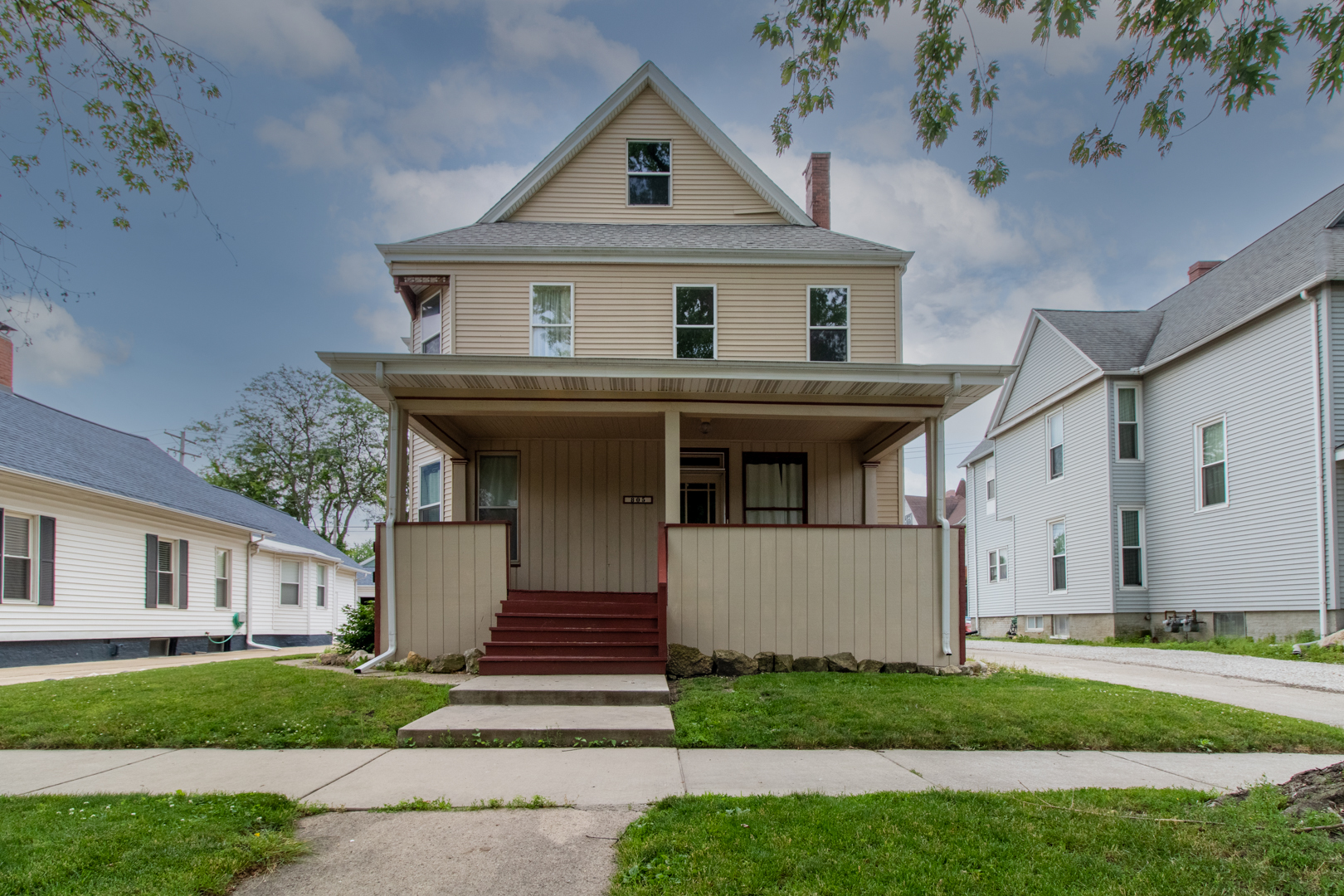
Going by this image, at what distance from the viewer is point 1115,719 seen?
6051 mm

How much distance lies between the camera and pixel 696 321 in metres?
12.4

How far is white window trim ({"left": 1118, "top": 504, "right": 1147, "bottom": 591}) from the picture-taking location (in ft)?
54.0

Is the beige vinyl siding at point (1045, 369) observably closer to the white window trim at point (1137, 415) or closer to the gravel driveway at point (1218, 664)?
the white window trim at point (1137, 415)

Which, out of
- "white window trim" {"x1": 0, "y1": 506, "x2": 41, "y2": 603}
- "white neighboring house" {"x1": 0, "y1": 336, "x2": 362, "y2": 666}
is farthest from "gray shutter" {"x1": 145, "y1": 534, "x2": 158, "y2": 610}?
"white window trim" {"x1": 0, "y1": 506, "x2": 41, "y2": 603}

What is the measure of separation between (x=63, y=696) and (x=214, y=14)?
6129 mm

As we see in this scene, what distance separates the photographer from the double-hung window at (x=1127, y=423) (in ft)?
55.4

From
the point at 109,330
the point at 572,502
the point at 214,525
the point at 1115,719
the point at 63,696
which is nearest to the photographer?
the point at 1115,719

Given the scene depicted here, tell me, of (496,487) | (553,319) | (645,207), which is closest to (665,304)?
(553,319)

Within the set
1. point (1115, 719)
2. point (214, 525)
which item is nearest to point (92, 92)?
point (1115, 719)

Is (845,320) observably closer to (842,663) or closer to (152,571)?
(842,663)

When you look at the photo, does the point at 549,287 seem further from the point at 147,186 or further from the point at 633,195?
the point at 147,186

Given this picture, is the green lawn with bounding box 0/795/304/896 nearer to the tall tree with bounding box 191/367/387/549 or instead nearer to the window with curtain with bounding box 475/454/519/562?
the window with curtain with bounding box 475/454/519/562

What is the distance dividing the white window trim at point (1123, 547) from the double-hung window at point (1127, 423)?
1.11 metres

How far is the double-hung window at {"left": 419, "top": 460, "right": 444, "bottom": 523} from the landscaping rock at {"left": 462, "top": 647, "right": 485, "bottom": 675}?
367 cm
